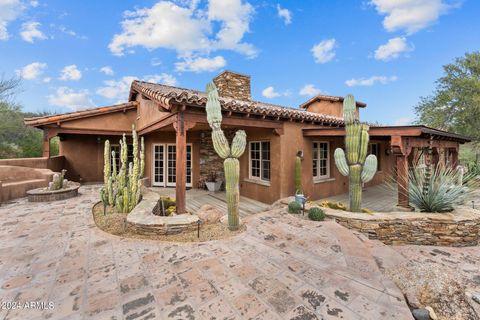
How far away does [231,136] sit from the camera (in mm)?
9133

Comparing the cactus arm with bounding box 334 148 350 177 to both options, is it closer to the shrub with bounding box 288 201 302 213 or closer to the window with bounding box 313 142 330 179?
the shrub with bounding box 288 201 302 213

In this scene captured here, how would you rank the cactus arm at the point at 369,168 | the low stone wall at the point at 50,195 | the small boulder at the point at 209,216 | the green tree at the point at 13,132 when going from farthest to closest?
the green tree at the point at 13,132
the low stone wall at the point at 50,195
the cactus arm at the point at 369,168
the small boulder at the point at 209,216

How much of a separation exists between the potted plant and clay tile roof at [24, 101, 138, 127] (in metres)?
5.22

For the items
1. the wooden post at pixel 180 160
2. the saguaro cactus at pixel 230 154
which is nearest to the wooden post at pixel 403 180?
the saguaro cactus at pixel 230 154

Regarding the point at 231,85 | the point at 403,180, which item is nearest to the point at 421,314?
the point at 403,180

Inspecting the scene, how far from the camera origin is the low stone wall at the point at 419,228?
15.4 ft

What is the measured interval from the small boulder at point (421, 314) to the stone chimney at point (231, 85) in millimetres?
9320

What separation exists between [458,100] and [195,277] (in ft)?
73.5

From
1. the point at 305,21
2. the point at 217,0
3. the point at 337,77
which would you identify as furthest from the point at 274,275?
the point at 337,77

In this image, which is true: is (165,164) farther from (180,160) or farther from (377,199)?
(377,199)

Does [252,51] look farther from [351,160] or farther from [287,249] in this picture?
[287,249]

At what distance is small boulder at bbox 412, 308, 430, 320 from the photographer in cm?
225

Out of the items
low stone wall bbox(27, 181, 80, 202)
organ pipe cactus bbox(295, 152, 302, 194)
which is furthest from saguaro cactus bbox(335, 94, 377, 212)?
low stone wall bbox(27, 181, 80, 202)

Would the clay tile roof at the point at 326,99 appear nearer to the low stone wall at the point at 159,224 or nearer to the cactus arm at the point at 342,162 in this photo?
the cactus arm at the point at 342,162
